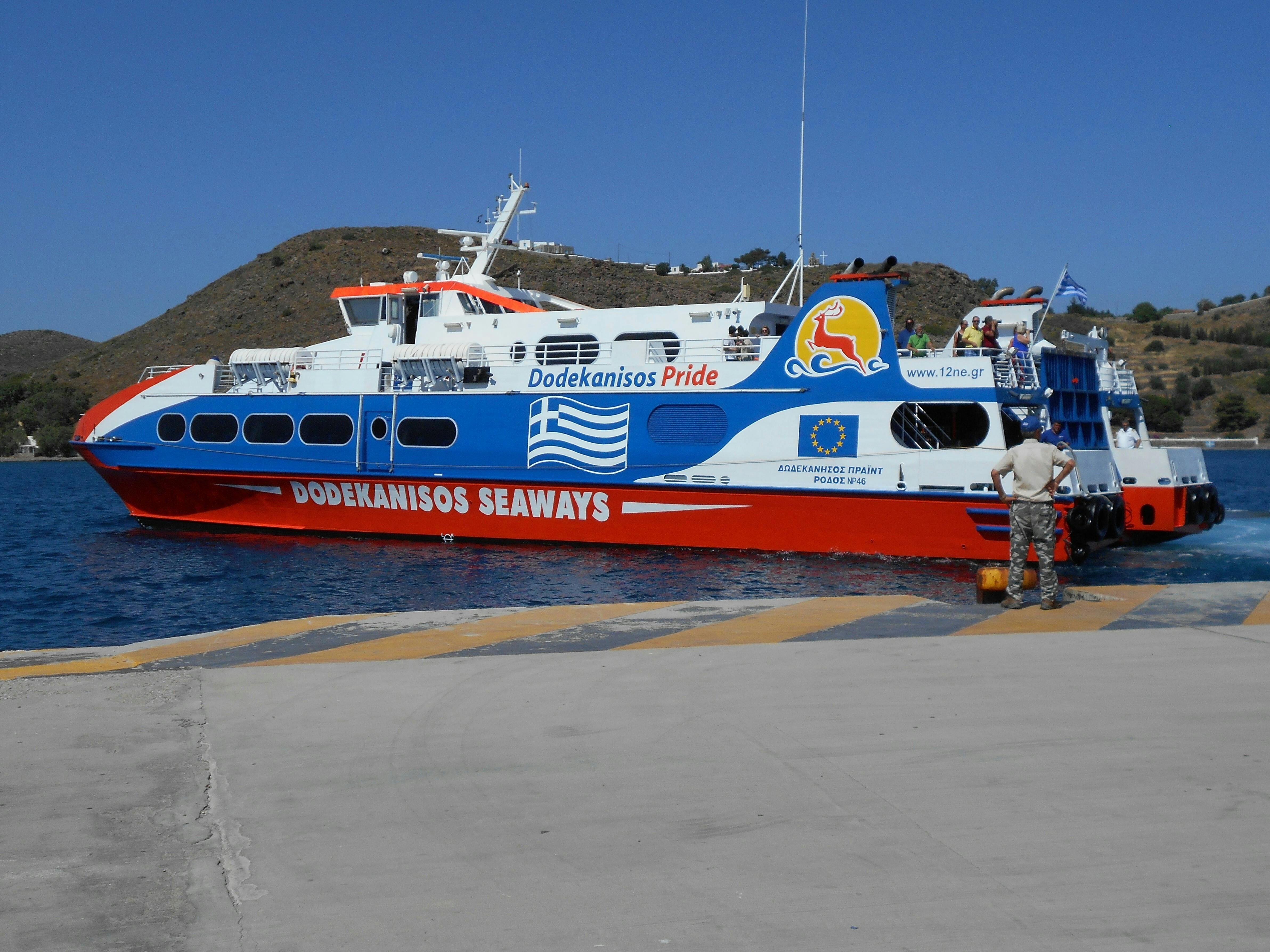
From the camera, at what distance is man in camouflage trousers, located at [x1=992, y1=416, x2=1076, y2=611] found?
8070 mm

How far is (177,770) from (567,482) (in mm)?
13418

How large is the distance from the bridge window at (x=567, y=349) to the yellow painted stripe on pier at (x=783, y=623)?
1010cm

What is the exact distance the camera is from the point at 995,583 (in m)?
8.19

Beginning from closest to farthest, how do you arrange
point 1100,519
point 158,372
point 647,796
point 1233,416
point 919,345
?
point 647,796 < point 1100,519 < point 919,345 < point 158,372 < point 1233,416

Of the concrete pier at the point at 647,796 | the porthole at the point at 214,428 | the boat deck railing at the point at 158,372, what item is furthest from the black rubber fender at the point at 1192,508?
the boat deck railing at the point at 158,372

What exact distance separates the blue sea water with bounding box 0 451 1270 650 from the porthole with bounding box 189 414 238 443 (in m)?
1.82

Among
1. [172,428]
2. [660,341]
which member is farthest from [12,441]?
[660,341]

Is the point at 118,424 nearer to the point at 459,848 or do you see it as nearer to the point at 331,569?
the point at 331,569

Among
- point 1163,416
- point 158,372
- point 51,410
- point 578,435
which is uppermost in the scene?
point 1163,416

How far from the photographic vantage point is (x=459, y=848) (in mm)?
3457

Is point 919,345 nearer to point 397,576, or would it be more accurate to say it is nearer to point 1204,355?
point 397,576

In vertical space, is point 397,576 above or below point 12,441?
below

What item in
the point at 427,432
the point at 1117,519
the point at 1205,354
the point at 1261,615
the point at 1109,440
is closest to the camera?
the point at 1261,615

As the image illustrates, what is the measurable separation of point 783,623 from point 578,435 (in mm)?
10231
